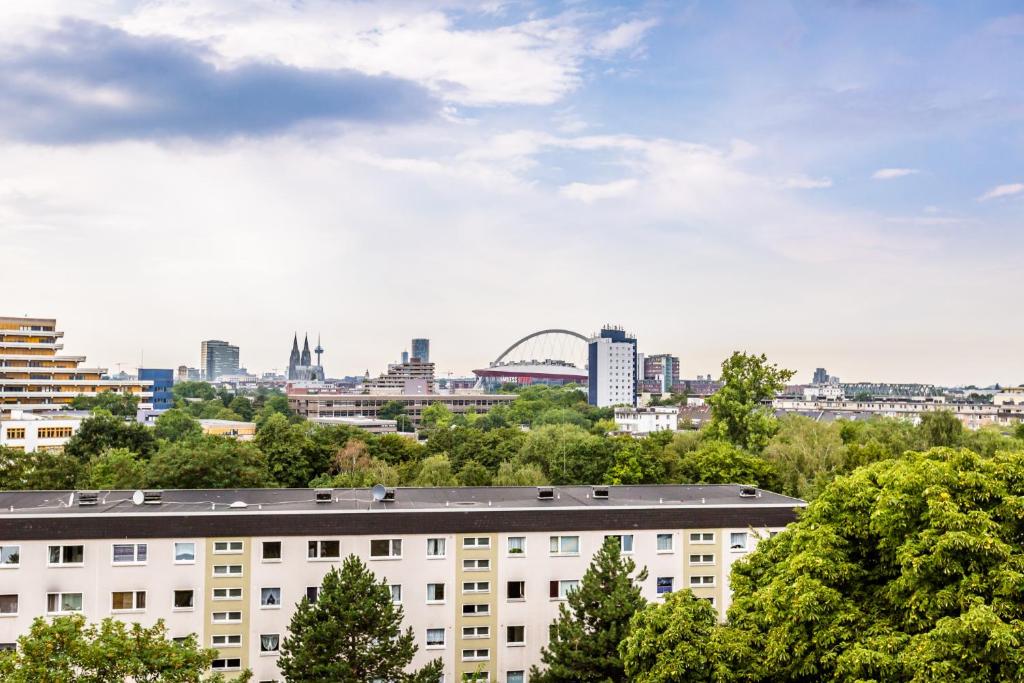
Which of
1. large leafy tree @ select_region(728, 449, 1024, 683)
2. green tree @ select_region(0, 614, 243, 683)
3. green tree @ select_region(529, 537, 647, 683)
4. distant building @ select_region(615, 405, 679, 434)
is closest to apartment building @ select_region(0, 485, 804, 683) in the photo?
green tree @ select_region(529, 537, 647, 683)

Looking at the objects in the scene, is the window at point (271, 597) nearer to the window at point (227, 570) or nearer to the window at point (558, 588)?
the window at point (227, 570)

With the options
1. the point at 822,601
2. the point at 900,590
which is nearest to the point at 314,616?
the point at 822,601

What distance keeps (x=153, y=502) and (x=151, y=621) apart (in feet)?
15.2

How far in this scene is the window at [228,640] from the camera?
2852cm

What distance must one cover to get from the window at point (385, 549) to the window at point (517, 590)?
4.20 metres

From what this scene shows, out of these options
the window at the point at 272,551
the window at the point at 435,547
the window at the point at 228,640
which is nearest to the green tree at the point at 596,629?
the window at the point at 435,547

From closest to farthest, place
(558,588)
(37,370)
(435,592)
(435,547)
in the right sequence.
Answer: (435,592)
(435,547)
(558,588)
(37,370)

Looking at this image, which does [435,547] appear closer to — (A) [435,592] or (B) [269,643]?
(A) [435,592]

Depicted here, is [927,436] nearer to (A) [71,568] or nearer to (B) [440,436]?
(B) [440,436]

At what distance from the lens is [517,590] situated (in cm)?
3050

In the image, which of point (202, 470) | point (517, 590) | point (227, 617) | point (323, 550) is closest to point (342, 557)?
point (323, 550)

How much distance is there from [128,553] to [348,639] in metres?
8.92

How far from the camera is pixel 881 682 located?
1595cm

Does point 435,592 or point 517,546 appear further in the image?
point 517,546
